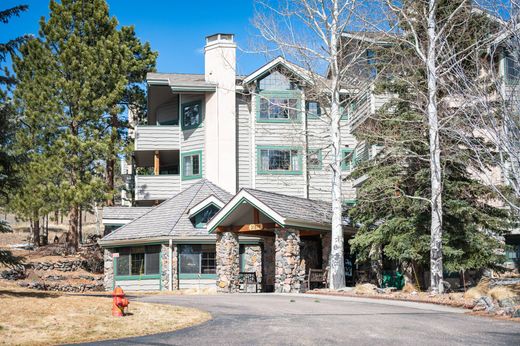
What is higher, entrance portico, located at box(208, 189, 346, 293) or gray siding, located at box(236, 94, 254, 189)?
gray siding, located at box(236, 94, 254, 189)

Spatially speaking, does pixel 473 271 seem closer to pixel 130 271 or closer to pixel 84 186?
pixel 130 271

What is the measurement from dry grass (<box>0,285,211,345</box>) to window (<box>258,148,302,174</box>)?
68.3 ft

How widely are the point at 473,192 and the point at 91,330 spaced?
1572 centimetres

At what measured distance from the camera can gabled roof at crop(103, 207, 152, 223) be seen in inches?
1390

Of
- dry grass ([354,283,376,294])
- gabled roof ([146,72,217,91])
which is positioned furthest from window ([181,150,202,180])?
dry grass ([354,283,376,294])

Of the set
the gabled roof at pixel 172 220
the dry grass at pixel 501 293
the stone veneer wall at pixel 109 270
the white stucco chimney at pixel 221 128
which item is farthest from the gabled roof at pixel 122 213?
the dry grass at pixel 501 293

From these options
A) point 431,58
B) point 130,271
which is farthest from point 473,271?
point 130,271

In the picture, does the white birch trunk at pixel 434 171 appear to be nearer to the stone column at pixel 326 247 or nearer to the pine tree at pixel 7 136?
the stone column at pixel 326 247

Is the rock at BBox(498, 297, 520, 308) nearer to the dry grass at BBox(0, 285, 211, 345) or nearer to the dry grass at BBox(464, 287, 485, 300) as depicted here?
the dry grass at BBox(464, 287, 485, 300)

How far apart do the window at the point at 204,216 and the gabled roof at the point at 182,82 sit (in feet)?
26.6

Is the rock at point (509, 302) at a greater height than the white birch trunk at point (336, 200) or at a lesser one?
lesser

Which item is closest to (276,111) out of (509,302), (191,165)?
(191,165)

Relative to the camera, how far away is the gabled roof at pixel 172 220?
3056 cm

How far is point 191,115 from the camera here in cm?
3794
